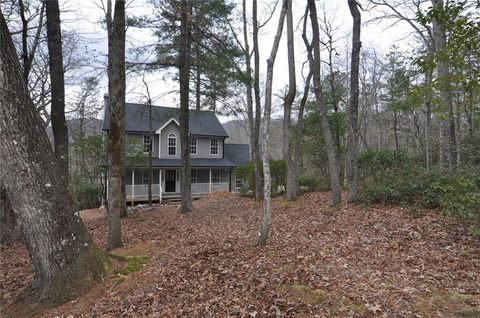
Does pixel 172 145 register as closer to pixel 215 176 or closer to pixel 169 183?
pixel 169 183

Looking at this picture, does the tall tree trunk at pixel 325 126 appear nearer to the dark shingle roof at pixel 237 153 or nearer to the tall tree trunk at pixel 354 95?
the tall tree trunk at pixel 354 95

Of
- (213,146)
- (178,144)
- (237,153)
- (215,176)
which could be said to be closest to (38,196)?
(178,144)

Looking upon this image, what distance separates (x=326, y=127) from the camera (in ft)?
32.8

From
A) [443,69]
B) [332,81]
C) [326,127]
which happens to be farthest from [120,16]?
[332,81]

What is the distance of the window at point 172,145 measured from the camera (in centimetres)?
2061

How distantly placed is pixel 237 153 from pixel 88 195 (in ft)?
40.5

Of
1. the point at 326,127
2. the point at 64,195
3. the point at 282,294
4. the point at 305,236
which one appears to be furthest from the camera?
the point at 326,127

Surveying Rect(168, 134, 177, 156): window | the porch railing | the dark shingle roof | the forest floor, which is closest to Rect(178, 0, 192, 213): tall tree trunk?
the forest floor

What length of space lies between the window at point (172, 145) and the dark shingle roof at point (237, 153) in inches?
198

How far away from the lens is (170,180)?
2128 cm

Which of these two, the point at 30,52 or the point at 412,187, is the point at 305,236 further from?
the point at 30,52

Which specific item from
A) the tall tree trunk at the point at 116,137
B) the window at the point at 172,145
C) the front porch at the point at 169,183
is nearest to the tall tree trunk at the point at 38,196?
the tall tree trunk at the point at 116,137

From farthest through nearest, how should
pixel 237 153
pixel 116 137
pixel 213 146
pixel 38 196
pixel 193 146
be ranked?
1. pixel 237 153
2. pixel 213 146
3. pixel 193 146
4. pixel 116 137
5. pixel 38 196

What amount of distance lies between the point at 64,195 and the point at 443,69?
12.5 meters
